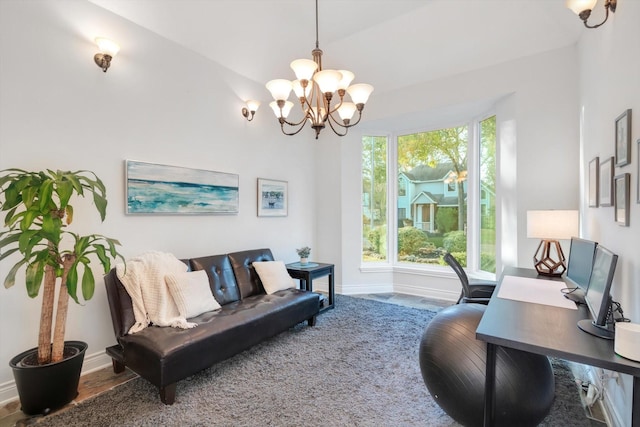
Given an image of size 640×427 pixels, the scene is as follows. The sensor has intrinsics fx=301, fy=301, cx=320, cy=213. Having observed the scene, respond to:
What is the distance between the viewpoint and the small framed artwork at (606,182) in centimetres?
195

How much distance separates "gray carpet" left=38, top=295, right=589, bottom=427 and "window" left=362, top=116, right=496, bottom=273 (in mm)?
2081

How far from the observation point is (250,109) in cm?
396

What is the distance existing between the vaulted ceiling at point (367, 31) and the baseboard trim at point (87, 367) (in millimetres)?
3045

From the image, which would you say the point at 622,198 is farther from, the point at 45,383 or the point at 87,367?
the point at 87,367

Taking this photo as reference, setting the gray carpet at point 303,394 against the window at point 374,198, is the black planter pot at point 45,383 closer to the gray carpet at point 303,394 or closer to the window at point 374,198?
the gray carpet at point 303,394

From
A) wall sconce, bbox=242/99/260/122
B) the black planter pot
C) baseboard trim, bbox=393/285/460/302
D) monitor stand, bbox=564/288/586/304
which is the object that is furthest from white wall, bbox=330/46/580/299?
the black planter pot

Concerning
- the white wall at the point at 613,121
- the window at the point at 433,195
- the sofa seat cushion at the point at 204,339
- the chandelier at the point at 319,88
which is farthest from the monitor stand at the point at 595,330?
the window at the point at 433,195

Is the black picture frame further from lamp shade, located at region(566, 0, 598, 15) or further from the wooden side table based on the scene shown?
the wooden side table

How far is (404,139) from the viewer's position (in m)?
5.15

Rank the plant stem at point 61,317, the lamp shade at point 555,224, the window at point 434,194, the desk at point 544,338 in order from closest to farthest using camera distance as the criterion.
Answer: the desk at point 544,338, the plant stem at point 61,317, the lamp shade at point 555,224, the window at point 434,194

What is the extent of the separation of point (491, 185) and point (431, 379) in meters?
3.29

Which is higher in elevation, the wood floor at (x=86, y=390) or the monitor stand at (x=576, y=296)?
the monitor stand at (x=576, y=296)

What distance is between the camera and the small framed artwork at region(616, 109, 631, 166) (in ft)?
5.42

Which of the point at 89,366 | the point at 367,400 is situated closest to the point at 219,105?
the point at 89,366
